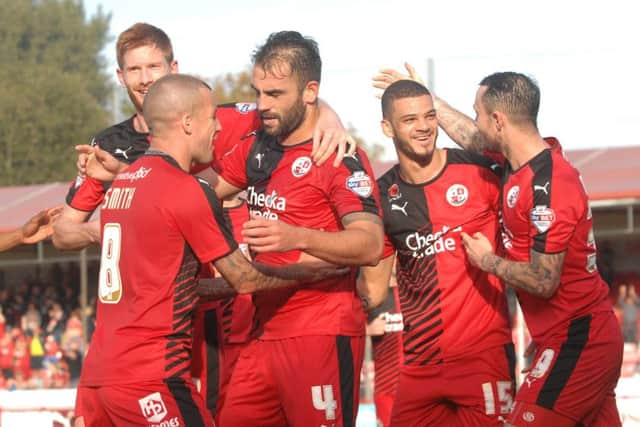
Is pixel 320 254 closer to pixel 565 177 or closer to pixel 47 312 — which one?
pixel 565 177

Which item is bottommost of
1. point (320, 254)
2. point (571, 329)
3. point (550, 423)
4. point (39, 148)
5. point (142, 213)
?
point (39, 148)

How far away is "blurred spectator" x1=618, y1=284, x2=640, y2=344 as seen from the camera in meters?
18.3

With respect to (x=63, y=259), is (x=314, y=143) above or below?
above

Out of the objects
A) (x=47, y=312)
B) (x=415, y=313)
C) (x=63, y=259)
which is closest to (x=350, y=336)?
(x=415, y=313)

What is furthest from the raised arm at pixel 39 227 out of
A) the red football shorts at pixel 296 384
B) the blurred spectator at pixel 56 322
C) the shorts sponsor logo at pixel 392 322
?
the blurred spectator at pixel 56 322

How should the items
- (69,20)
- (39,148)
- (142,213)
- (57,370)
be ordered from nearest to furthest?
(142,213) < (57,370) < (39,148) < (69,20)

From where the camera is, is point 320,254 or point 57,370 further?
point 57,370

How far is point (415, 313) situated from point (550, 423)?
1164 mm

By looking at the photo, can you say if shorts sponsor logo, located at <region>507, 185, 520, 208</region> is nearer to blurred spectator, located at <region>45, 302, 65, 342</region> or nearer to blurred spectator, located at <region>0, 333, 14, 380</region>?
blurred spectator, located at <region>45, 302, 65, 342</region>

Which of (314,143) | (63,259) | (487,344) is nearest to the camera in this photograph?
(314,143)

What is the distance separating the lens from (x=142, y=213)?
19.4ft

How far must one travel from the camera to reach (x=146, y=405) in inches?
230

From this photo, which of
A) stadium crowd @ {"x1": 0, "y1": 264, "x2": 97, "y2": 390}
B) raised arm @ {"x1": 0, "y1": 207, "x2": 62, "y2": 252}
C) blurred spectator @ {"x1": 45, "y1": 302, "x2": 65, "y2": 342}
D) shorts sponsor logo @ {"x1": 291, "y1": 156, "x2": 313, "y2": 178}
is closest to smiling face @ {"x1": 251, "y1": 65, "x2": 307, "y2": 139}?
shorts sponsor logo @ {"x1": 291, "y1": 156, "x2": 313, "y2": 178}

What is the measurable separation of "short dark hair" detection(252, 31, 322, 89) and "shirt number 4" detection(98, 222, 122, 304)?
1483 millimetres
